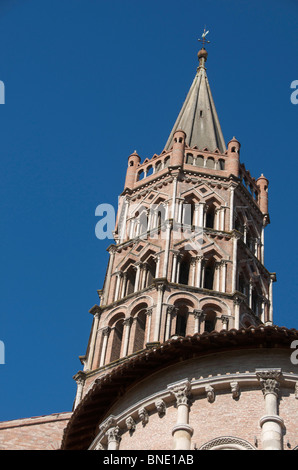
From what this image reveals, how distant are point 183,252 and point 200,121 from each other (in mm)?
10717

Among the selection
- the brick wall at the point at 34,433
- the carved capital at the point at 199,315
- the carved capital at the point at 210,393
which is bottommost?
the carved capital at the point at 210,393

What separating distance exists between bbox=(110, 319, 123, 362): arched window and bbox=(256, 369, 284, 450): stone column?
14.8 m

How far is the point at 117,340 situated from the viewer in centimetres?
3672

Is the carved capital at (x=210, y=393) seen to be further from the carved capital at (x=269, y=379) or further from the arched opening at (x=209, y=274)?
the arched opening at (x=209, y=274)

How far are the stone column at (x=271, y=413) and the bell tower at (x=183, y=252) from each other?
12.2 m

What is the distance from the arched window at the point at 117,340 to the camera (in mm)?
35969

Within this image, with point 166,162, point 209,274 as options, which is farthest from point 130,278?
point 166,162

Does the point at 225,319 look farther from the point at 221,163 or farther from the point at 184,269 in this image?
the point at 221,163

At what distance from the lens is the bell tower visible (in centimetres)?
3606

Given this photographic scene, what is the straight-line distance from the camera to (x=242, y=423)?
20953 mm

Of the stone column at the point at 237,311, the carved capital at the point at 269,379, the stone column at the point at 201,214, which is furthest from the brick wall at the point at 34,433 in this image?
the carved capital at the point at 269,379
